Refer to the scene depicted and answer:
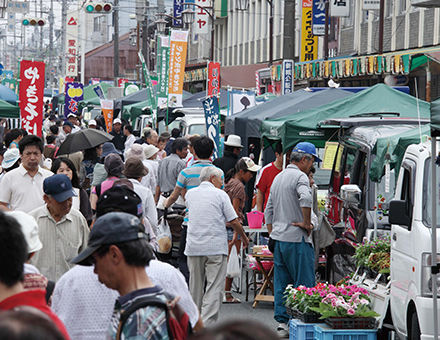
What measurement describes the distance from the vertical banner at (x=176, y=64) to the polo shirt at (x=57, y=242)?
46.8 feet

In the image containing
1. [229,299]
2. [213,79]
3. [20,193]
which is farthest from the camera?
[213,79]

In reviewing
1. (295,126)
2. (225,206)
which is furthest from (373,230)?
(295,126)

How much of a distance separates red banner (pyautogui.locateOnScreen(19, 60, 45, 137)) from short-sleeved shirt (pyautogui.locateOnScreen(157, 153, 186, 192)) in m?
2.06

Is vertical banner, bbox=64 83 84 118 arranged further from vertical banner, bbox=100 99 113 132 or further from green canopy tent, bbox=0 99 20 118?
green canopy tent, bbox=0 99 20 118

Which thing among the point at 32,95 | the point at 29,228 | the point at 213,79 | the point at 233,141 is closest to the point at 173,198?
the point at 233,141

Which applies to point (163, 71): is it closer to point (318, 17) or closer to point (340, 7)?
point (340, 7)

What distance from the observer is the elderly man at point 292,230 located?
26.2 feet

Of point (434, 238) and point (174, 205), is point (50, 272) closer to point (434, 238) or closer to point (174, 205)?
point (434, 238)

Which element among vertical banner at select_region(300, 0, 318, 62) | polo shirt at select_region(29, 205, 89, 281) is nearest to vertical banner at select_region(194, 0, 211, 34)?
vertical banner at select_region(300, 0, 318, 62)

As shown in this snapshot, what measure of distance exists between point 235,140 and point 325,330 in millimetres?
5876

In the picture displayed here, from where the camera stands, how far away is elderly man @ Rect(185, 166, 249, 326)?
7.58 m

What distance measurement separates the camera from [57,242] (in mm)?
5316

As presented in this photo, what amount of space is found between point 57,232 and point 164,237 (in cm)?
377

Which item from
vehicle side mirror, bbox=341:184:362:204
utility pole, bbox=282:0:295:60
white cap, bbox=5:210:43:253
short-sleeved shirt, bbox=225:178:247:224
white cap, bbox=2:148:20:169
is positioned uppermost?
utility pole, bbox=282:0:295:60
